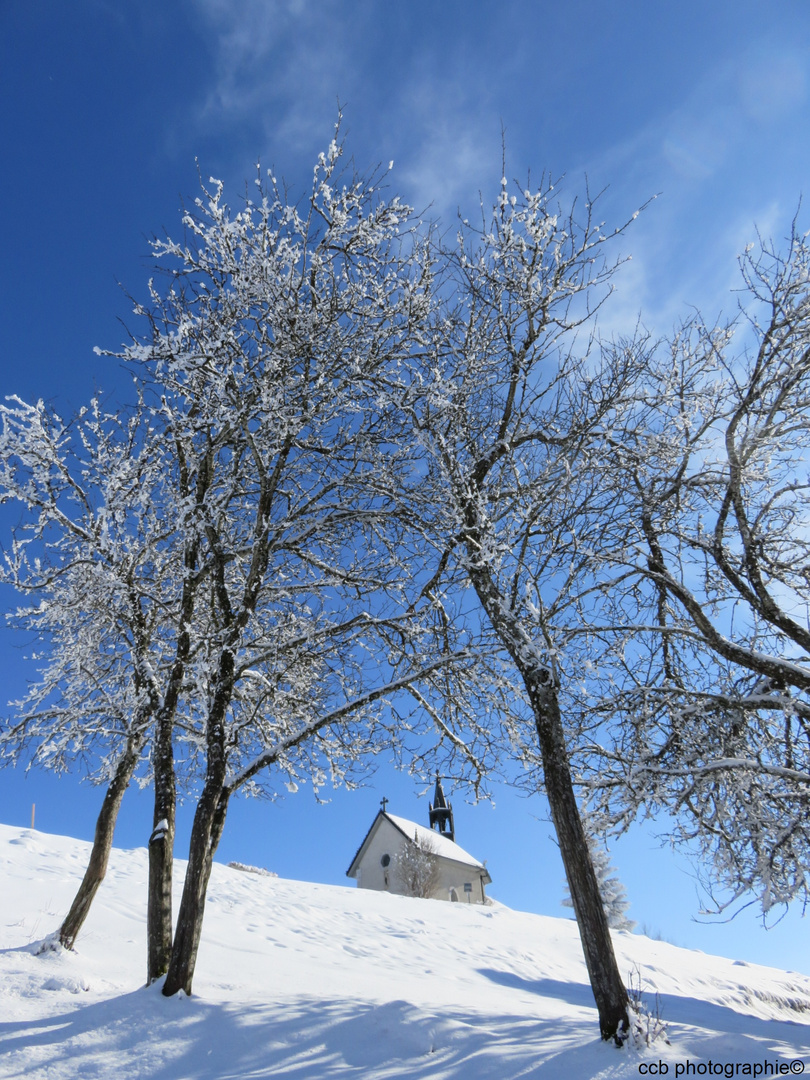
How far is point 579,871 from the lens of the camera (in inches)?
212

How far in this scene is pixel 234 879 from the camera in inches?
626

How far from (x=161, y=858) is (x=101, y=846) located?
2.46 meters

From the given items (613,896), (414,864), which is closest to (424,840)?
(414,864)

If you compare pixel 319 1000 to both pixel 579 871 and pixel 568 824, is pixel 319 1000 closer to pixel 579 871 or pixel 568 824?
pixel 579 871

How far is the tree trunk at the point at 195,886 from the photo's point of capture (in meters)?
5.64

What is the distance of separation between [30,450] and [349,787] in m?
5.23

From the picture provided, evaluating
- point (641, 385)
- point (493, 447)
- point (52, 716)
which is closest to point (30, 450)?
point (52, 716)

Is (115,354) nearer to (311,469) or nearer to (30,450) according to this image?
(30,450)

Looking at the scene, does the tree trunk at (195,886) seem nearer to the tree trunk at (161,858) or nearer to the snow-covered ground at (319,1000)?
the snow-covered ground at (319,1000)

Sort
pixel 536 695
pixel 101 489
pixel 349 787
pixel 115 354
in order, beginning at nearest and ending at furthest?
pixel 536 695 → pixel 115 354 → pixel 101 489 → pixel 349 787

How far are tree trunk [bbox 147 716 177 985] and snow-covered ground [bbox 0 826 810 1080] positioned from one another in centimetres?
45

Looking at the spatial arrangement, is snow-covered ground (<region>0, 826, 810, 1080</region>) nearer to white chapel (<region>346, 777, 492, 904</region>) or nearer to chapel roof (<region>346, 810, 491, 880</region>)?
white chapel (<region>346, 777, 492, 904</region>)

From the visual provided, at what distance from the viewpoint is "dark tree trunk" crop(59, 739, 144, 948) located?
7859 mm

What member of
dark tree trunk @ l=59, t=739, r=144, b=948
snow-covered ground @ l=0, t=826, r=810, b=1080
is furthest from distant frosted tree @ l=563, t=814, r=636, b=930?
dark tree trunk @ l=59, t=739, r=144, b=948
